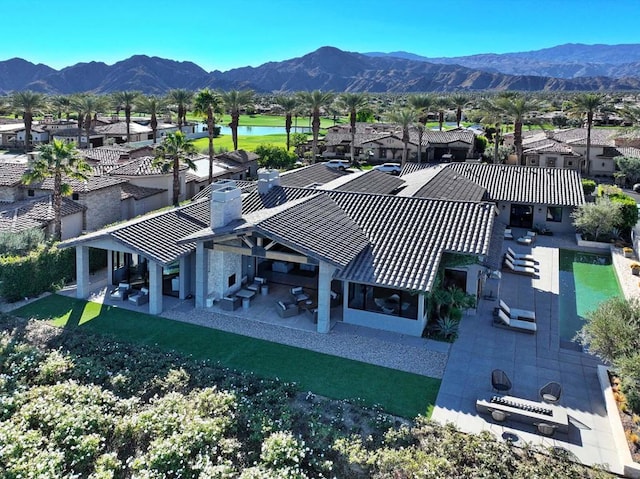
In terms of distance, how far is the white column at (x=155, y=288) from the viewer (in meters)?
21.8

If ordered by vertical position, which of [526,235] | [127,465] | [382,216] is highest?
[382,216]

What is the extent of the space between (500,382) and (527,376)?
6.53 ft

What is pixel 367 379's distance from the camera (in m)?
17.2

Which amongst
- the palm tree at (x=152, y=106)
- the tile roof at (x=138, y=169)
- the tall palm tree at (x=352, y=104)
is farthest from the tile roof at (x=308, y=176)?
the palm tree at (x=152, y=106)

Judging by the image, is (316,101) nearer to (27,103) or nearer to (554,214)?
(554,214)

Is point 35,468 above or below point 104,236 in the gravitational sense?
below

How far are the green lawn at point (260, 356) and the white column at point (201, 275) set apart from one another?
172 cm

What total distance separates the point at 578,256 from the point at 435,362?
19.5 meters

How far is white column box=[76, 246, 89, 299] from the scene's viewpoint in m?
23.1

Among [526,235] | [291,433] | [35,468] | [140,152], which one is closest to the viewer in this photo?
[35,468]

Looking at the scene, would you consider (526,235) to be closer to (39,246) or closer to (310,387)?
(310,387)

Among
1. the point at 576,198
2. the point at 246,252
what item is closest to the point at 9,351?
the point at 246,252

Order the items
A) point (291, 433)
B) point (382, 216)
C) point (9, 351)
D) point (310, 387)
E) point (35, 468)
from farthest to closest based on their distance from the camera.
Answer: point (382, 216) → point (9, 351) → point (310, 387) → point (291, 433) → point (35, 468)

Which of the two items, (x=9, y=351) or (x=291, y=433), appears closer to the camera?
(x=291, y=433)
